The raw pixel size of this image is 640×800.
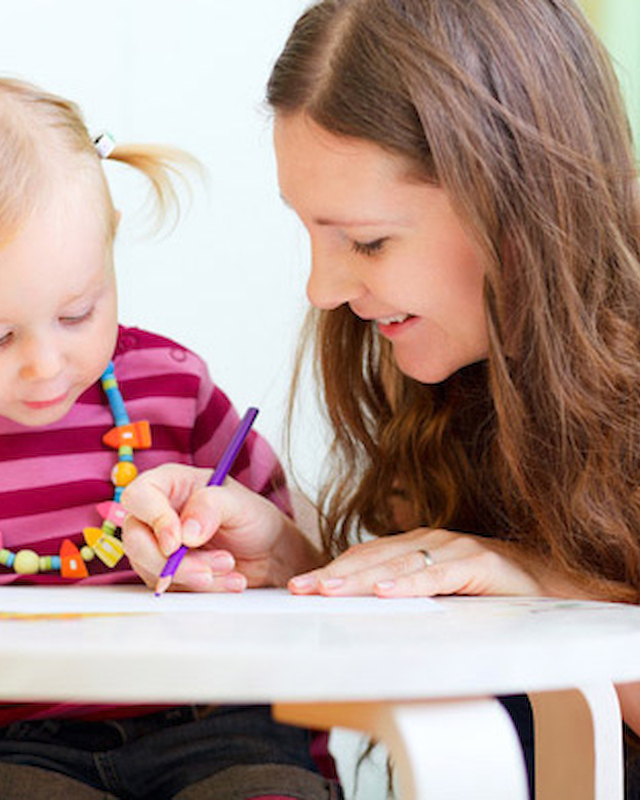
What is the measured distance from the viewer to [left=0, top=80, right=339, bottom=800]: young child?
3.31 feet

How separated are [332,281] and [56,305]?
0.22 meters

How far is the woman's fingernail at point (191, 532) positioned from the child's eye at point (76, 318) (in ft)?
0.76

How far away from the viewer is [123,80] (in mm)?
1608

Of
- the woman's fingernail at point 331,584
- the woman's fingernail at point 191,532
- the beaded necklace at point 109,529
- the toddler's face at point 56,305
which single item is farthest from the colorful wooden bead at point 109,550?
the woman's fingernail at point 331,584

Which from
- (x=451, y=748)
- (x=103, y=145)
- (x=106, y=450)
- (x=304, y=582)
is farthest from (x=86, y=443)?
(x=451, y=748)

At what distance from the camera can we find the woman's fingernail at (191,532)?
94 centimetres

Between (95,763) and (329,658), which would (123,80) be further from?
(329,658)

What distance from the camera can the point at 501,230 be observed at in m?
1.03

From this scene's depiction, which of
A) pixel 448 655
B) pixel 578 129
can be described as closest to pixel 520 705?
pixel 578 129

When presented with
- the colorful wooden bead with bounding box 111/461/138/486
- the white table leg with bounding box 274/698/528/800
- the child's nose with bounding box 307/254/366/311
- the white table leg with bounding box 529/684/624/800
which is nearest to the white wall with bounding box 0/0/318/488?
the colorful wooden bead with bounding box 111/461/138/486

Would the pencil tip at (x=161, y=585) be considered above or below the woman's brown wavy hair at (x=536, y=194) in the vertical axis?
below

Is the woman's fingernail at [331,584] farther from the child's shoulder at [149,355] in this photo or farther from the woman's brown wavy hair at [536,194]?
the child's shoulder at [149,355]

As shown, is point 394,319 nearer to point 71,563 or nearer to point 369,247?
point 369,247

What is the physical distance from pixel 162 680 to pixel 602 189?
65 cm
